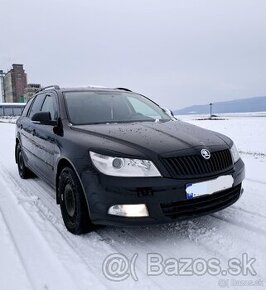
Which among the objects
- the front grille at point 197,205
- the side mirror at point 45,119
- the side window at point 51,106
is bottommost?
the front grille at point 197,205

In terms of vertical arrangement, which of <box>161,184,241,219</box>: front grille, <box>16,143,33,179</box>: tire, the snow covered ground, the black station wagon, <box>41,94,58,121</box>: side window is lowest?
the snow covered ground

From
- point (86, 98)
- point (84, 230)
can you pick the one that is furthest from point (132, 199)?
point (86, 98)

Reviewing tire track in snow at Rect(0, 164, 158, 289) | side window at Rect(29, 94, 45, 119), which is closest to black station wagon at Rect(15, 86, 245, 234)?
tire track in snow at Rect(0, 164, 158, 289)

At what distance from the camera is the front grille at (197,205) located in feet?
9.49

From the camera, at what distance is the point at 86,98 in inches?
171

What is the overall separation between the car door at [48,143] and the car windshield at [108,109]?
276 millimetres

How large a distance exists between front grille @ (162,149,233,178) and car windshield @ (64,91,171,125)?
134 centimetres

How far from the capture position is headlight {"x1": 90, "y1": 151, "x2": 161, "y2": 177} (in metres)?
2.87

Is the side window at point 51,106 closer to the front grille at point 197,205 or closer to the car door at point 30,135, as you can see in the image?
the car door at point 30,135

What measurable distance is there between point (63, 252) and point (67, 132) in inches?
51.9

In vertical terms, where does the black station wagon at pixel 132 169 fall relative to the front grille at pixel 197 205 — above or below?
above

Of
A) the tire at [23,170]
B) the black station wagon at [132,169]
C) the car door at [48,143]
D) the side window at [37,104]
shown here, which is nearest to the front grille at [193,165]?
the black station wagon at [132,169]

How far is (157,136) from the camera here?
3.36 m

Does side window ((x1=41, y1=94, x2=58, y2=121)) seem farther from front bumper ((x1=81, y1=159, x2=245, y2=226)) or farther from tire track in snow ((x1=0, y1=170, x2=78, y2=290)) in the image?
front bumper ((x1=81, y1=159, x2=245, y2=226))
